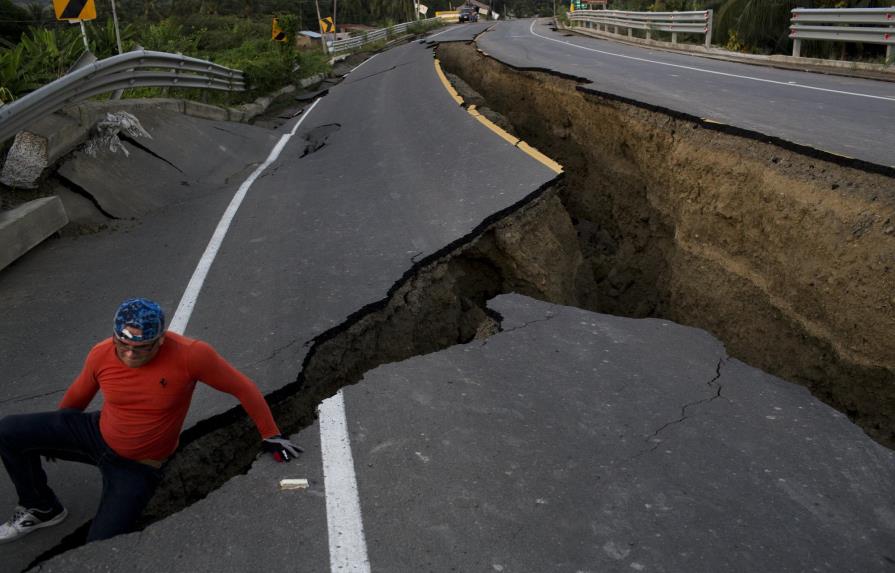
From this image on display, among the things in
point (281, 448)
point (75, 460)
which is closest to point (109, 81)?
point (75, 460)

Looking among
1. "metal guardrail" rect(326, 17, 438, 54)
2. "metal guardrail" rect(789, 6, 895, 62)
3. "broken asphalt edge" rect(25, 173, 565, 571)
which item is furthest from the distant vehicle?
"broken asphalt edge" rect(25, 173, 565, 571)

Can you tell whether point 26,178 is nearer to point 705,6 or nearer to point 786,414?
point 786,414

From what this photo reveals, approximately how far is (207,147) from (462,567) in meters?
9.85

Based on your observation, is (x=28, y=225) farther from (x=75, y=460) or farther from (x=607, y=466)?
(x=607, y=466)

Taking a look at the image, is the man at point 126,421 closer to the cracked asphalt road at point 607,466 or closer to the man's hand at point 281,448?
the man's hand at point 281,448

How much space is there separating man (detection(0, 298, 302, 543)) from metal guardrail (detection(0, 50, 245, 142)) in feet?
14.8

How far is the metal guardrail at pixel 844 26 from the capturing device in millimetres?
13445

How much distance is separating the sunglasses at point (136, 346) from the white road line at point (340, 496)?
997 mm

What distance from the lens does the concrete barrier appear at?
6.97 meters

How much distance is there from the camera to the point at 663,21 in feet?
76.3

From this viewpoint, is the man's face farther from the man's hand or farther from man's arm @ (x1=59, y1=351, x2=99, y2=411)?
the man's hand

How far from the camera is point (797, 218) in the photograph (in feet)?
19.7

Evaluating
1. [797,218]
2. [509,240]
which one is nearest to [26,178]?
[509,240]

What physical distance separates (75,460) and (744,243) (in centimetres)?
554
